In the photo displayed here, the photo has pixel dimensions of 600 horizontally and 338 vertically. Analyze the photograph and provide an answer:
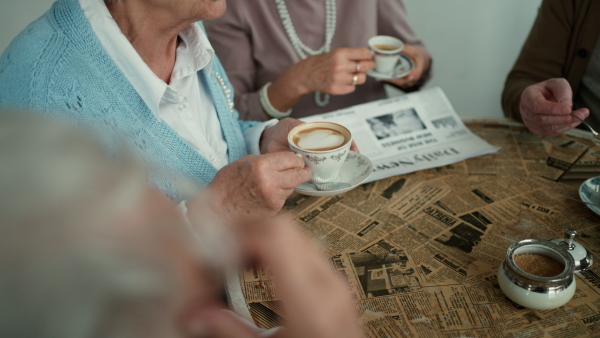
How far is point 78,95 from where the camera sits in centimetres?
94

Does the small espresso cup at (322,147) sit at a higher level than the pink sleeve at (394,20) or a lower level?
higher

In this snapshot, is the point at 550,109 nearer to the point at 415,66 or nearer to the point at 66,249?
the point at 415,66

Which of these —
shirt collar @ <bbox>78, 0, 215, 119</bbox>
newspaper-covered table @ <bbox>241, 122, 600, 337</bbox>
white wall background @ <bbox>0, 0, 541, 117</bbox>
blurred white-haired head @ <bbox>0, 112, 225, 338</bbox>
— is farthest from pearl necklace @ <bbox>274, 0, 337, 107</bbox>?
blurred white-haired head @ <bbox>0, 112, 225, 338</bbox>

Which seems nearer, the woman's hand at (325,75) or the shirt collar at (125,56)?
the shirt collar at (125,56)

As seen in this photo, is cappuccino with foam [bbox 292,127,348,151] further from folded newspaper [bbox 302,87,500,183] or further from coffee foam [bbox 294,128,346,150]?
folded newspaper [bbox 302,87,500,183]

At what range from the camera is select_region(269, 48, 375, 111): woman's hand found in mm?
1554

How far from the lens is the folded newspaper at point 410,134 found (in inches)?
50.8

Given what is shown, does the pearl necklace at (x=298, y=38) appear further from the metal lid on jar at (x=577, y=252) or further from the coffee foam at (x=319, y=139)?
the metal lid on jar at (x=577, y=252)

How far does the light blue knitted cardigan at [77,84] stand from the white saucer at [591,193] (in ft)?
2.82

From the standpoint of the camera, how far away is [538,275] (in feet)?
2.82

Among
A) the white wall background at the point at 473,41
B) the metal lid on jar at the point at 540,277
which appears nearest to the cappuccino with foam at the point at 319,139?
the metal lid on jar at the point at 540,277

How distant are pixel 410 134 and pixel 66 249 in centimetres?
117

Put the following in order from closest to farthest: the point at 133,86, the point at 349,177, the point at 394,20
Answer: the point at 133,86
the point at 349,177
the point at 394,20

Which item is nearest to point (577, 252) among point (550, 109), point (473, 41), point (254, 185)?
point (550, 109)
